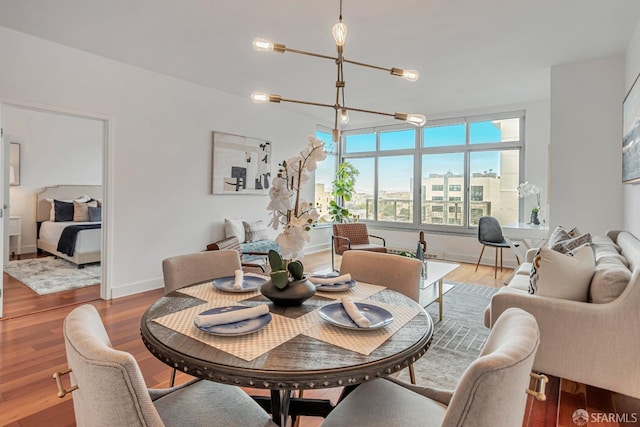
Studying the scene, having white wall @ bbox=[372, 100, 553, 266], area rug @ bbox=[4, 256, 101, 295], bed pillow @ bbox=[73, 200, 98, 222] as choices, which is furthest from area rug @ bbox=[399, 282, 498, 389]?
bed pillow @ bbox=[73, 200, 98, 222]

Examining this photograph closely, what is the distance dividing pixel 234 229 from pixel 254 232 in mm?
310

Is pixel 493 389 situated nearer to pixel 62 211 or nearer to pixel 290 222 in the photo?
pixel 290 222

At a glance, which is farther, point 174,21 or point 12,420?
point 174,21

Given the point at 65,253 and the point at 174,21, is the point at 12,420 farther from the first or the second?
the point at 65,253

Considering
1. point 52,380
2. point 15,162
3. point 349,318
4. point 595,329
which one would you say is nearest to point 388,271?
point 349,318

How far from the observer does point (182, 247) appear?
4355 mm

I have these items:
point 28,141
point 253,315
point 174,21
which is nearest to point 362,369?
point 253,315

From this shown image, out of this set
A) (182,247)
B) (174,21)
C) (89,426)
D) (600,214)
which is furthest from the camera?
(182,247)

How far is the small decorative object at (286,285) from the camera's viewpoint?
1322 millimetres

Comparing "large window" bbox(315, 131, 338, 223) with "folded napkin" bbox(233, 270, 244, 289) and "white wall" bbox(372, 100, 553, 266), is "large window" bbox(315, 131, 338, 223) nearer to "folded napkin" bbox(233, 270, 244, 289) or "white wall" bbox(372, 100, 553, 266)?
"white wall" bbox(372, 100, 553, 266)

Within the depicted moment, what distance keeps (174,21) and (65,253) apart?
13.3ft

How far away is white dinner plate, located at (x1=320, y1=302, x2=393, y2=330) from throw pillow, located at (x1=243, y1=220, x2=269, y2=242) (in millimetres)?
3690

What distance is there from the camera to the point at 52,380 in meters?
2.13

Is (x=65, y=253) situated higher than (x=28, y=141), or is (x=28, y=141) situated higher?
(x=28, y=141)
